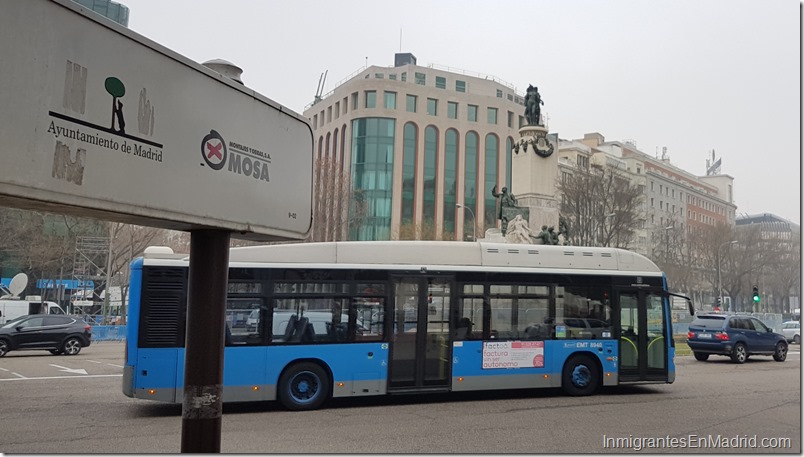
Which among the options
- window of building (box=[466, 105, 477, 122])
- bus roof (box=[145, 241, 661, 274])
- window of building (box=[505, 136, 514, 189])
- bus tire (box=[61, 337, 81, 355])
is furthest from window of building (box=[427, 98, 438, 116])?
bus roof (box=[145, 241, 661, 274])

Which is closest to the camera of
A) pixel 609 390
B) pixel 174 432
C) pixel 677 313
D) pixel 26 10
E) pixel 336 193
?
pixel 26 10

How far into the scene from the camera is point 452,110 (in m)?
73.2

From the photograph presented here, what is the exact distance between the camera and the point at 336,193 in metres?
45.2

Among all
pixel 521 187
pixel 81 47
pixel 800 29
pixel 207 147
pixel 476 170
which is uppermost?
pixel 476 170

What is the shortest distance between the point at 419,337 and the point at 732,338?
15.1 meters

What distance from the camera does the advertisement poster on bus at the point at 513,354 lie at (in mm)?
12094

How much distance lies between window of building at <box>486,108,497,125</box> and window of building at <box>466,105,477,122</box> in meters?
1.48

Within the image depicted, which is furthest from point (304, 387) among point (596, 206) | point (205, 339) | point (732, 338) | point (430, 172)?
point (430, 172)

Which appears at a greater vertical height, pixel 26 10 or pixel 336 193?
pixel 336 193

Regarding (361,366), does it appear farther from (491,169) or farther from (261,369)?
(491,169)

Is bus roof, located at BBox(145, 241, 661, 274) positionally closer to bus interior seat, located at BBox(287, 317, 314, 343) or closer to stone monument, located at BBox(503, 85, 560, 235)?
bus interior seat, located at BBox(287, 317, 314, 343)

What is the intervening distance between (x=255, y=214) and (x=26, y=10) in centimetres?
154

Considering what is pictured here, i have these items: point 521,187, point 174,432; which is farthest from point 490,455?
point 521,187

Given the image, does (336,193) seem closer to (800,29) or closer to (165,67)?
(800,29)
